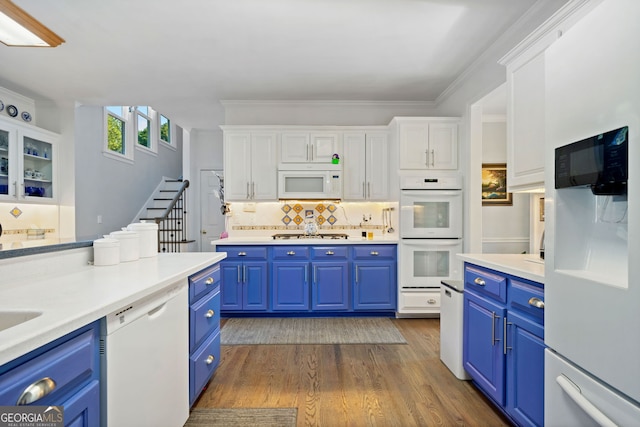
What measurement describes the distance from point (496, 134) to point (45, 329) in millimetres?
5065

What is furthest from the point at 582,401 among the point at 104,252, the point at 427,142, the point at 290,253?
the point at 427,142

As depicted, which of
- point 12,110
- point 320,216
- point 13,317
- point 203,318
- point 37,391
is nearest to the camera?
point 37,391

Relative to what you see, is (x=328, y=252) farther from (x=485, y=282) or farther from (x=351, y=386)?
(x=485, y=282)

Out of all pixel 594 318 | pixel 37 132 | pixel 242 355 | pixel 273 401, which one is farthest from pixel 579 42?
pixel 37 132

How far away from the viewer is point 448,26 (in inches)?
98.7

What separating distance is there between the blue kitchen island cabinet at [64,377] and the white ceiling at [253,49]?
2.30 m

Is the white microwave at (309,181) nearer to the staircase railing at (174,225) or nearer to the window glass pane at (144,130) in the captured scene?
the staircase railing at (174,225)

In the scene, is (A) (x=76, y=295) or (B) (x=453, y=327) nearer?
(A) (x=76, y=295)

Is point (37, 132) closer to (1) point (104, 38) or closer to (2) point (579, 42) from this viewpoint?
(1) point (104, 38)

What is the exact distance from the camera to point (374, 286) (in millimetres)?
3631

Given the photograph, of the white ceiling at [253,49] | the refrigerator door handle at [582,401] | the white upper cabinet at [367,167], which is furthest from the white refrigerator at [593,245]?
the white upper cabinet at [367,167]

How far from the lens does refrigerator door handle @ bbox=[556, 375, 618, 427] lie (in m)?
0.92

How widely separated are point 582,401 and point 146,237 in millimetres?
2343

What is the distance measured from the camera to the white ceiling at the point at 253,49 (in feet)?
7.52
